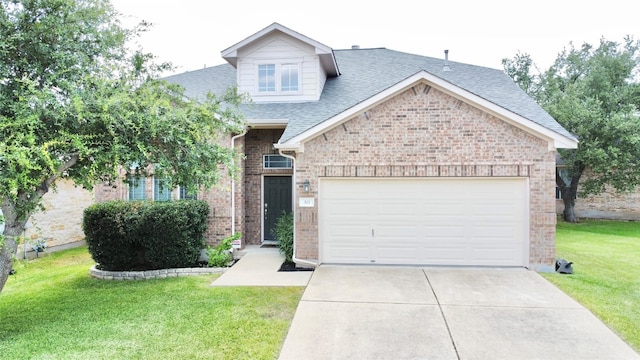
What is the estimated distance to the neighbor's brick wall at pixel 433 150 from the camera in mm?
8422

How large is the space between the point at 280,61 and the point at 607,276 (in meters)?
10.4

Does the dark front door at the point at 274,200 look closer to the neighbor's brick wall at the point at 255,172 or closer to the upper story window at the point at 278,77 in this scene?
the neighbor's brick wall at the point at 255,172

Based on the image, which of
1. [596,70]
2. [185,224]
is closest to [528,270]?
[185,224]

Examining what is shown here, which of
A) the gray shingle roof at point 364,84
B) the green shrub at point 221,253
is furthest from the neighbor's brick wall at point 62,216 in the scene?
the green shrub at point 221,253

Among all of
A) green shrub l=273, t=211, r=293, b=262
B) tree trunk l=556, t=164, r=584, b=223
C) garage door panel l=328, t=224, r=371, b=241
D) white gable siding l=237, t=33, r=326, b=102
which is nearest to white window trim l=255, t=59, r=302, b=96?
white gable siding l=237, t=33, r=326, b=102

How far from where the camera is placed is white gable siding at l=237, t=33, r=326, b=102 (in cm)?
1171

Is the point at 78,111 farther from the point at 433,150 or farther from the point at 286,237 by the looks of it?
the point at 433,150

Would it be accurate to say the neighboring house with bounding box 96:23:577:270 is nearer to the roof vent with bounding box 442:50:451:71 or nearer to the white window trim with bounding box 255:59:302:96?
the white window trim with bounding box 255:59:302:96

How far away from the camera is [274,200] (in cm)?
1135

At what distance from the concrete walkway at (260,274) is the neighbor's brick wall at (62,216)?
6447 millimetres

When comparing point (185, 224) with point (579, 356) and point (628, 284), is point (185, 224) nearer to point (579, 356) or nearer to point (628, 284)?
point (579, 356)

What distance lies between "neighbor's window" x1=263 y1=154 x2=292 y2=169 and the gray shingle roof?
1275 millimetres

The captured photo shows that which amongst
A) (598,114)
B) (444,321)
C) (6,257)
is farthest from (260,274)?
(598,114)

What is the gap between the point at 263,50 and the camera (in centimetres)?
1185
